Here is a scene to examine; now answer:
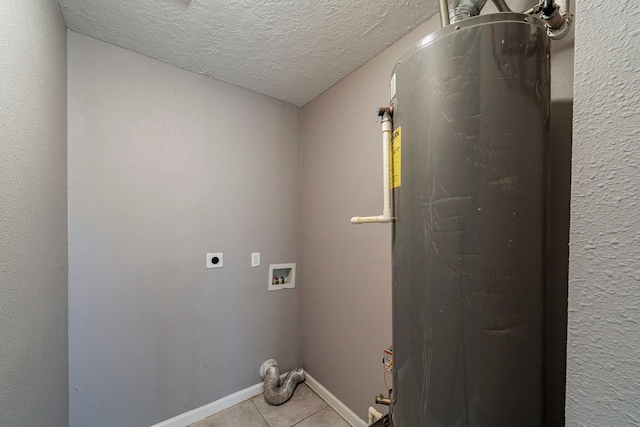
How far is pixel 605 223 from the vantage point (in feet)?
1.15

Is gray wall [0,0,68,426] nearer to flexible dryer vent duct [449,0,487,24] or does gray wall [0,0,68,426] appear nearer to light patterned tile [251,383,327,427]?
light patterned tile [251,383,327,427]

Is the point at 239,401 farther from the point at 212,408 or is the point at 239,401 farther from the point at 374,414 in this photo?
the point at 374,414

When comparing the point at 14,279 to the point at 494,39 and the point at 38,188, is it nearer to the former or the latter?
the point at 38,188

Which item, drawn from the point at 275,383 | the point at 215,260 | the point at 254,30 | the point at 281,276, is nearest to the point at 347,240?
the point at 281,276

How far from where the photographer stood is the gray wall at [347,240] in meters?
1.44

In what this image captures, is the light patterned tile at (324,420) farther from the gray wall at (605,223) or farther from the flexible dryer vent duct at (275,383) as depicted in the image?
the gray wall at (605,223)

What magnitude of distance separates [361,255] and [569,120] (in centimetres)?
114

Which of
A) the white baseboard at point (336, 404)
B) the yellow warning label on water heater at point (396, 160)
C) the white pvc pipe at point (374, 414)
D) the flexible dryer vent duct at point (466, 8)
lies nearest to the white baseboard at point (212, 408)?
the white baseboard at point (336, 404)

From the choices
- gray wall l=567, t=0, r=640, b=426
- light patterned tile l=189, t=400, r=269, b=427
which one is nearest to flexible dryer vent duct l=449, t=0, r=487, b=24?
gray wall l=567, t=0, r=640, b=426

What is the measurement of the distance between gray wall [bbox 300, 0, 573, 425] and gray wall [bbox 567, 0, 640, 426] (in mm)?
966

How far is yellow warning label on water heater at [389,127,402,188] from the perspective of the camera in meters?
0.71

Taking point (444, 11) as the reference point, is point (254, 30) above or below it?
above

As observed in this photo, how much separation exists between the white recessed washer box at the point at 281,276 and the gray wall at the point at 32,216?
1.20 metres

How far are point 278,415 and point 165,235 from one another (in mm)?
1503
